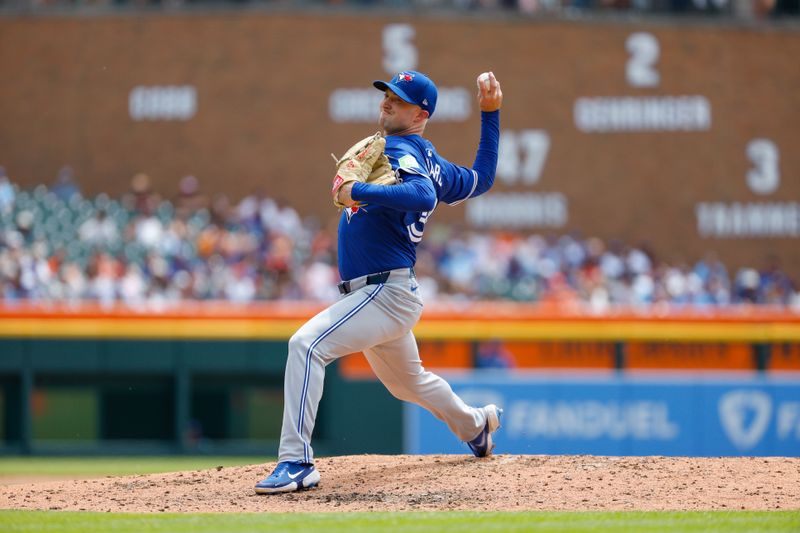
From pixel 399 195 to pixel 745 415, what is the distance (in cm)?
765

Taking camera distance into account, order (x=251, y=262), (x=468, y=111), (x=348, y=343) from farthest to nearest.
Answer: (x=468, y=111)
(x=251, y=262)
(x=348, y=343)

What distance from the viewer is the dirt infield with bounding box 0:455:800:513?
6047mm

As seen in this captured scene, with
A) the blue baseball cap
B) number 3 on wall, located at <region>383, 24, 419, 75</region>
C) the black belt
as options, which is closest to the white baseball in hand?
the blue baseball cap

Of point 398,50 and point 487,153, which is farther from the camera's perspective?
point 398,50

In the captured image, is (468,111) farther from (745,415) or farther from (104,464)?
(104,464)

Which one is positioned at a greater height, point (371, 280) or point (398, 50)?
point (398, 50)

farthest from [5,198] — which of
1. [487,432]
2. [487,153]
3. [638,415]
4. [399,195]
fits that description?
[399,195]

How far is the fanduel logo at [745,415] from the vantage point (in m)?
12.3

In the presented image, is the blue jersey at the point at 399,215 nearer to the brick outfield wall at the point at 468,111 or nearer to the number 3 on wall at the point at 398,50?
the brick outfield wall at the point at 468,111

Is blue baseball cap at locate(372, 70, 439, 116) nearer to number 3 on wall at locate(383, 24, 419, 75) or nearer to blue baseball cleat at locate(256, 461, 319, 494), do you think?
blue baseball cleat at locate(256, 461, 319, 494)

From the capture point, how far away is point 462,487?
638 centimetres

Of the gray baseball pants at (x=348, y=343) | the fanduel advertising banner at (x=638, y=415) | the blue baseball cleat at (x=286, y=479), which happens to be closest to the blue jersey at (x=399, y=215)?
the gray baseball pants at (x=348, y=343)

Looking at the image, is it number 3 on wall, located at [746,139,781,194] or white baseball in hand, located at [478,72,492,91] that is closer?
white baseball in hand, located at [478,72,492,91]

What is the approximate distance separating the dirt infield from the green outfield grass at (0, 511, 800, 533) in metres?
0.20
